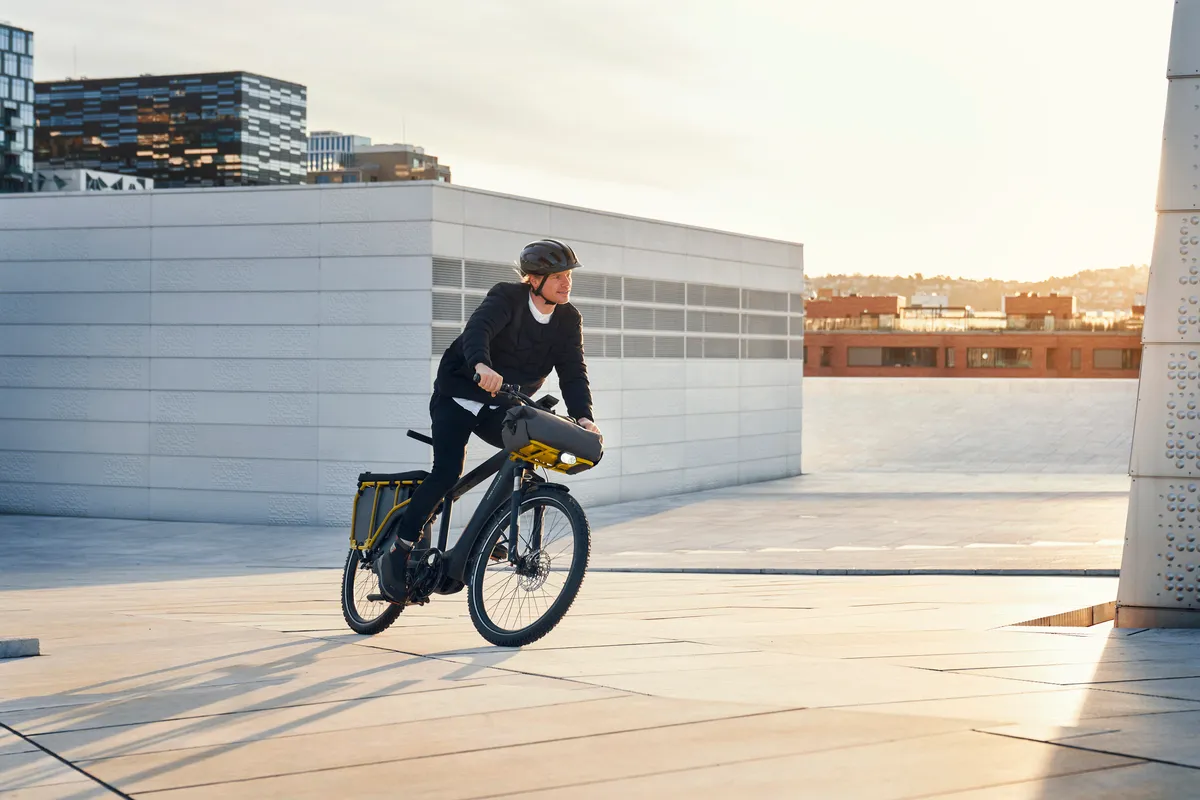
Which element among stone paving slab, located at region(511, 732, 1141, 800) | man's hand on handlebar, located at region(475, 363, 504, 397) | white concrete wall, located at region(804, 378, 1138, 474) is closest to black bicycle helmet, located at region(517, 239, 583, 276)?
man's hand on handlebar, located at region(475, 363, 504, 397)

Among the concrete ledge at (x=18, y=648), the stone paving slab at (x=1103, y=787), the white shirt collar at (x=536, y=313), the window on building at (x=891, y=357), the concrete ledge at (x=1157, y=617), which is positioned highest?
the white shirt collar at (x=536, y=313)

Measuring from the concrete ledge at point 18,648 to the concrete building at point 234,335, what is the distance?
11862 mm

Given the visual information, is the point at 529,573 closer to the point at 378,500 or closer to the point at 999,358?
the point at 378,500

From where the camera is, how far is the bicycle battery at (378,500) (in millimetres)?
6863

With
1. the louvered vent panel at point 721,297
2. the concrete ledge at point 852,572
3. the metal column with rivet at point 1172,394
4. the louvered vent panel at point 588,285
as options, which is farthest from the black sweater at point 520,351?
the louvered vent panel at point 721,297

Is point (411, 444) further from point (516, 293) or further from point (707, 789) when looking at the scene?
point (707, 789)

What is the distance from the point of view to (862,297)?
477 ft

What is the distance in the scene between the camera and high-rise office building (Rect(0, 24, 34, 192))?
5546 inches

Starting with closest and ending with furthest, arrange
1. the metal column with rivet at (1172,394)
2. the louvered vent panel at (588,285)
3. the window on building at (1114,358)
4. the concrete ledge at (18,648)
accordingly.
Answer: the concrete ledge at (18,648) < the metal column with rivet at (1172,394) < the louvered vent panel at (588,285) < the window on building at (1114,358)

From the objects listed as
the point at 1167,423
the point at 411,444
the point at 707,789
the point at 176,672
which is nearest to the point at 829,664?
the point at 707,789

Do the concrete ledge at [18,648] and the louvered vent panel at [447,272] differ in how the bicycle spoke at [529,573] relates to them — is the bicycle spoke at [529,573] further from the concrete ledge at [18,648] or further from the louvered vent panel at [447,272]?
the louvered vent panel at [447,272]

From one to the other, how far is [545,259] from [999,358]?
113 metres

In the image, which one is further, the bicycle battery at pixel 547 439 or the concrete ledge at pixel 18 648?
the bicycle battery at pixel 547 439

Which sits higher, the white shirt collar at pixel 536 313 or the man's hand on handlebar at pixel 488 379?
the white shirt collar at pixel 536 313
